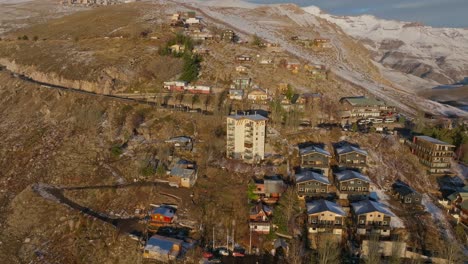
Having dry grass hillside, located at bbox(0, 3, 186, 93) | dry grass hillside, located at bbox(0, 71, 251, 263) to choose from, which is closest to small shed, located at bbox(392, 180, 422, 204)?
dry grass hillside, located at bbox(0, 71, 251, 263)

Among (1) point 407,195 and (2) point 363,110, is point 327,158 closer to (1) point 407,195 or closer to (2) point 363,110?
(1) point 407,195

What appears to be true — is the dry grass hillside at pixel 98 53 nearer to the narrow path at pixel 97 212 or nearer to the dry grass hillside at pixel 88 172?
the dry grass hillside at pixel 88 172

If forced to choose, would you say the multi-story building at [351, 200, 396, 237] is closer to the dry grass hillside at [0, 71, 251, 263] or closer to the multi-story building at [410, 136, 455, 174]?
the dry grass hillside at [0, 71, 251, 263]

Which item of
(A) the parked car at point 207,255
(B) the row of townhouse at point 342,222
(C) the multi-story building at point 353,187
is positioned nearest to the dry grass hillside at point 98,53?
(C) the multi-story building at point 353,187

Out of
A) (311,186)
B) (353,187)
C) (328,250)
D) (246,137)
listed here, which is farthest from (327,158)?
(328,250)

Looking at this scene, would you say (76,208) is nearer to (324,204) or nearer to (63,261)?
(63,261)

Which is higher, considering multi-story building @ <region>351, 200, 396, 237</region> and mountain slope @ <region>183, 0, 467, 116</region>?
mountain slope @ <region>183, 0, 467, 116</region>
